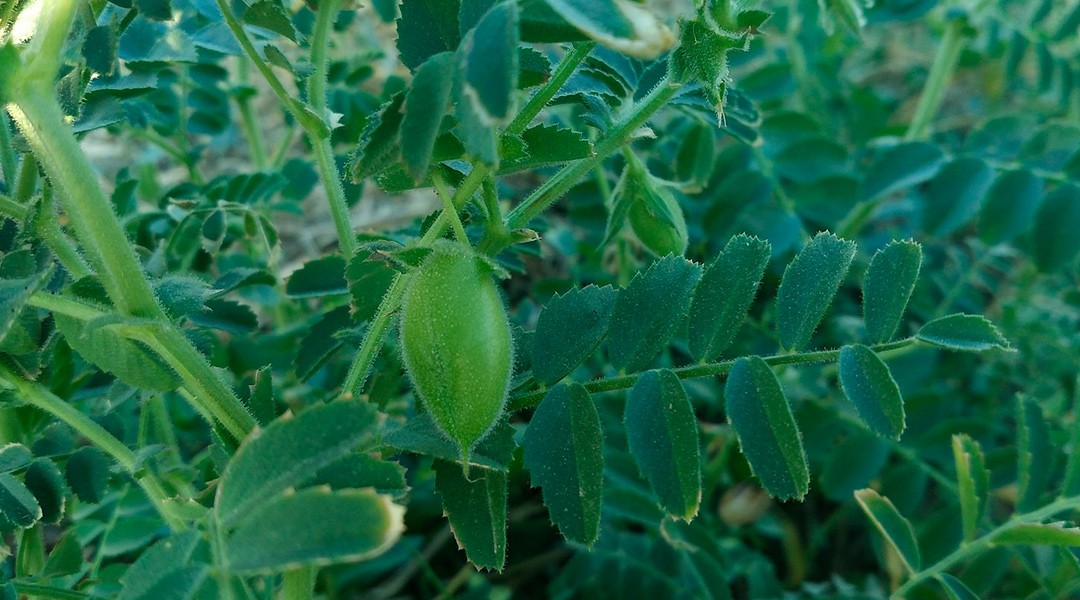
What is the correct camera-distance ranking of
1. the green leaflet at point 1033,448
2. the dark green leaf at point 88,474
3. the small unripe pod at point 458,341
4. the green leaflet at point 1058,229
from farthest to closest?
1. the green leaflet at point 1058,229
2. the green leaflet at point 1033,448
3. the dark green leaf at point 88,474
4. the small unripe pod at point 458,341

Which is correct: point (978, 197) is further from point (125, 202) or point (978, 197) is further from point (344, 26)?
point (125, 202)

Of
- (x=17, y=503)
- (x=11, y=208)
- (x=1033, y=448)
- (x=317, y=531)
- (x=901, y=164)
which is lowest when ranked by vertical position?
(x=1033, y=448)

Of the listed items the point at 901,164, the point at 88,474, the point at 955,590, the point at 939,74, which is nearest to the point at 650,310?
the point at 955,590

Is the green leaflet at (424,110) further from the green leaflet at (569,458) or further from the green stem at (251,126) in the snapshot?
the green stem at (251,126)

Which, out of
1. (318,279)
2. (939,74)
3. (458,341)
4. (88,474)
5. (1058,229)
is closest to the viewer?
(458,341)

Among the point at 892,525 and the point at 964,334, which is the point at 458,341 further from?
the point at 892,525

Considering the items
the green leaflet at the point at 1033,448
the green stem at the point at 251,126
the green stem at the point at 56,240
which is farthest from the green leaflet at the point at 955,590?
the green stem at the point at 251,126

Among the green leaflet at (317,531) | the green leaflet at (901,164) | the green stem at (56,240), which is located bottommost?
the green leaflet at (901,164)

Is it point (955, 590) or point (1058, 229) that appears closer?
point (955, 590)
